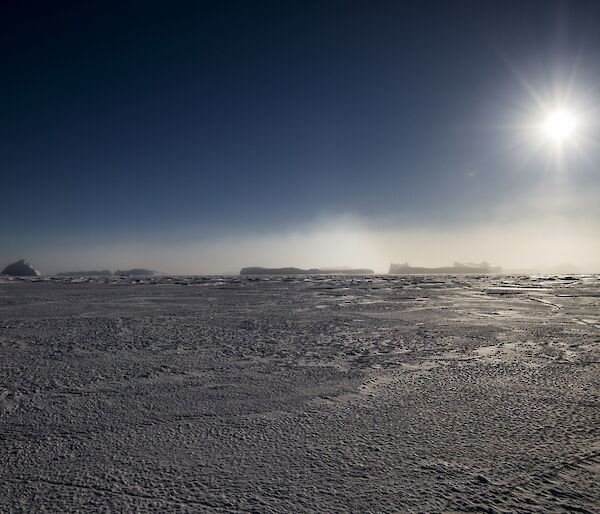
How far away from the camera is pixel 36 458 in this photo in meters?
2.48

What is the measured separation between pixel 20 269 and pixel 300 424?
8221cm

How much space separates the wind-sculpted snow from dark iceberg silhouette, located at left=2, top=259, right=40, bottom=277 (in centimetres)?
7423

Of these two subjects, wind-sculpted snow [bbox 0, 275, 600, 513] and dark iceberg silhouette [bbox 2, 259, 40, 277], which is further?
dark iceberg silhouette [bbox 2, 259, 40, 277]

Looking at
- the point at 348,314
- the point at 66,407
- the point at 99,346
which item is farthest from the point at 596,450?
the point at 348,314

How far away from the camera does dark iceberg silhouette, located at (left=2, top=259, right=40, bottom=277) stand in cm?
6581

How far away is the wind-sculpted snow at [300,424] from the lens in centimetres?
210

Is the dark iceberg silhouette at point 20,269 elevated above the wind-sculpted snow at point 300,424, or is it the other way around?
the dark iceberg silhouette at point 20,269

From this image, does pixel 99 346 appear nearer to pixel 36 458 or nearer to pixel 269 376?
pixel 269 376

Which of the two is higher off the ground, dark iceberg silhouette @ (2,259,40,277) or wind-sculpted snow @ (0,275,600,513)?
dark iceberg silhouette @ (2,259,40,277)

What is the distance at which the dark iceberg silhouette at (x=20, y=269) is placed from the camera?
65812 mm

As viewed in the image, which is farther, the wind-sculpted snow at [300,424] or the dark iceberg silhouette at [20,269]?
the dark iceberg silhouette at [20,269]

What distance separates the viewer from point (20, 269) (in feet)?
219

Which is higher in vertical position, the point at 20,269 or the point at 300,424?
the point at 20,269

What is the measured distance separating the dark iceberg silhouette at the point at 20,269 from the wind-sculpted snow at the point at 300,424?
74.2 m
